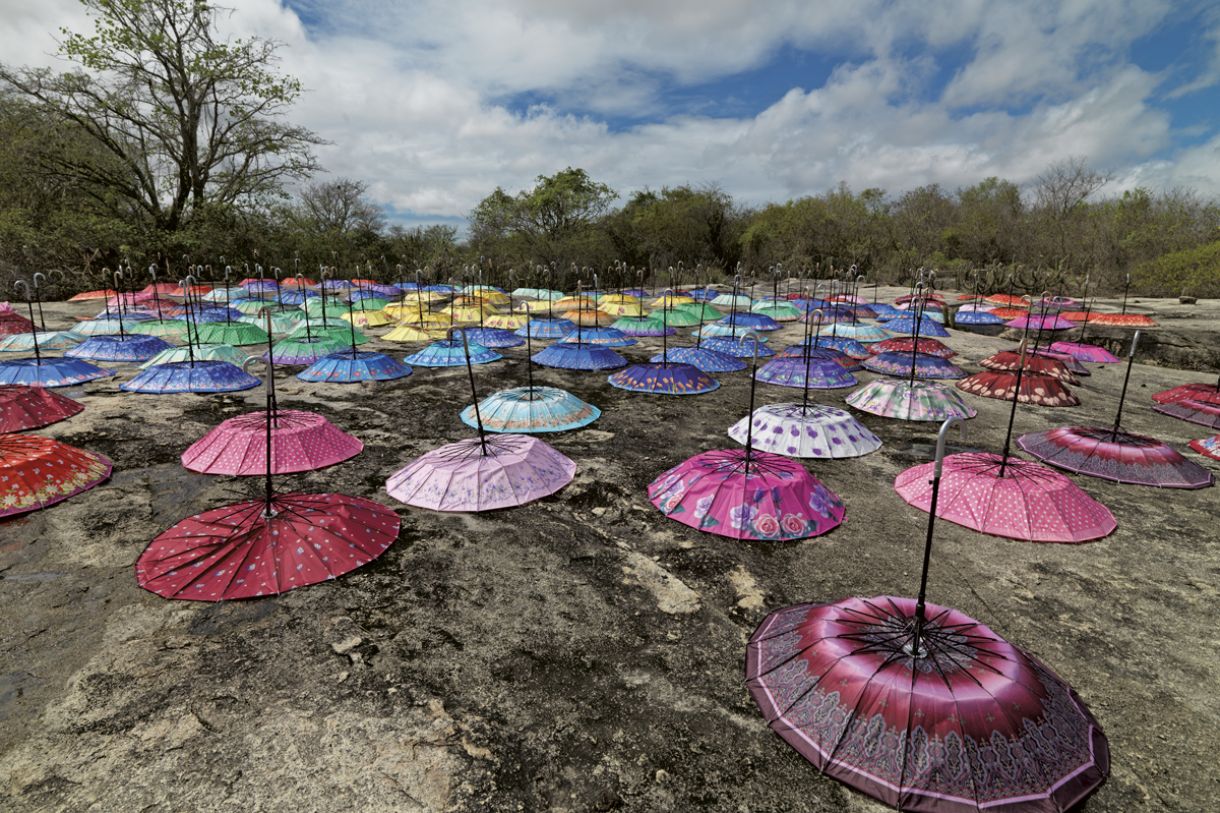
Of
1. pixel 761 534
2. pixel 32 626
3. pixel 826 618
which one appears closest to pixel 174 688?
pixel 32 626

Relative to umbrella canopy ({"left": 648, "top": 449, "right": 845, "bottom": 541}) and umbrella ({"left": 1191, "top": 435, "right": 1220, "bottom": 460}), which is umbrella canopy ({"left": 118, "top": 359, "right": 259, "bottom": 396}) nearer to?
umbrella canopy ({"left": 648, "top": 449, "right": 845, "bottom": 541})

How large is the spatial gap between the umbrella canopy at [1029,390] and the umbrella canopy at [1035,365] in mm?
393

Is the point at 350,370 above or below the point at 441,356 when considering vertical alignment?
below

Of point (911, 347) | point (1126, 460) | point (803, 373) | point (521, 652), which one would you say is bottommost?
point (521, 652)

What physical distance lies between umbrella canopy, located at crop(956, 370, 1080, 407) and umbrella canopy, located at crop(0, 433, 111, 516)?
18.1m

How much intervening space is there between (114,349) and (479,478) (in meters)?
15.4

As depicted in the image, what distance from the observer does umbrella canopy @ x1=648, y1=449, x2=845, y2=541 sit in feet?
23.9

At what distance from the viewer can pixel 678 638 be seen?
5.96 m

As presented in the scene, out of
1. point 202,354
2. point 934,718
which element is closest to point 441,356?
point 202,354

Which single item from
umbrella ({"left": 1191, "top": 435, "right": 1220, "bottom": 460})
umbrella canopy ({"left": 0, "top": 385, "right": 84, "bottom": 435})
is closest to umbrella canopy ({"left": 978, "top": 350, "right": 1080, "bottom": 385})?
umbrella ({"left": 1191, "top": 435, "right": 1220, "bottom": 460})

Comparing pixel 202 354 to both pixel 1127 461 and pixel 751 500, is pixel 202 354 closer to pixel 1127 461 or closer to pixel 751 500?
pixel 751 500

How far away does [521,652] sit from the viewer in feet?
18.8

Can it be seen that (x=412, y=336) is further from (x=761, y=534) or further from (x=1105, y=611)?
(x=1105, y=611)

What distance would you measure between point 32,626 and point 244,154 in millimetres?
40156
